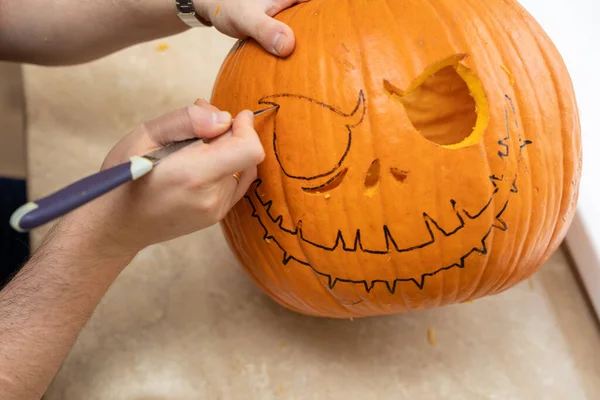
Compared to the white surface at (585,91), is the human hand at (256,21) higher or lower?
higher

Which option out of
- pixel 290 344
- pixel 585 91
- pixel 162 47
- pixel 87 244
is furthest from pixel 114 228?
pixel 585 91

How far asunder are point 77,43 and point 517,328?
939 mm

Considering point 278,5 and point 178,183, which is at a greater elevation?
point 278,5

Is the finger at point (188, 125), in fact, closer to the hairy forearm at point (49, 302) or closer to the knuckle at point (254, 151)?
the knuckle at point (254, 151)

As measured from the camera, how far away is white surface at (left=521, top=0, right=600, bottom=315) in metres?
1.01

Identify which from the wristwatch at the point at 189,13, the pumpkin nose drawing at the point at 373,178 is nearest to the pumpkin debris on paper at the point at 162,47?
A: the wristwatch at the point at 189,13

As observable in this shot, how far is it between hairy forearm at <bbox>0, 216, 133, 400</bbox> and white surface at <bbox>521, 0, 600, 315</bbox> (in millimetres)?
776

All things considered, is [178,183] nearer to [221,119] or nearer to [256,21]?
[221,119]

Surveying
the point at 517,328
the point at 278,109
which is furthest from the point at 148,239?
the point at 517,328

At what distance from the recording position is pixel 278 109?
72 cm

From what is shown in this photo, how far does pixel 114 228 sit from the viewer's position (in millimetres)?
709

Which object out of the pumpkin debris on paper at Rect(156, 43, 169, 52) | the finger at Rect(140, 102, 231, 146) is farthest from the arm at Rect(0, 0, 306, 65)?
the finger at Rect(140, 102, 231, 146)

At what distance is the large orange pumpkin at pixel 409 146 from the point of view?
0.69m

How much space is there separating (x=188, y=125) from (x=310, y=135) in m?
0.15
